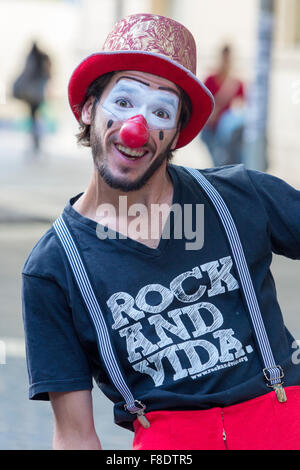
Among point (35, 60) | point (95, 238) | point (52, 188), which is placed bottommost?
point (52, 188)

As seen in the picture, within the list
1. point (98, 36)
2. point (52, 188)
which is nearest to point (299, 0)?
point (52, 188)

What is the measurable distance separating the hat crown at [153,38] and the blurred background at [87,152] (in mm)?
2509

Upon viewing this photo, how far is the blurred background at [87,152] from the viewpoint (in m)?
5.13

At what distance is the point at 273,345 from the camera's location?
223 cm

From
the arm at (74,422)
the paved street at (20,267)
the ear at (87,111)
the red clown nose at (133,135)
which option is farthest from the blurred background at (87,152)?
the red clown nose at (133,135)

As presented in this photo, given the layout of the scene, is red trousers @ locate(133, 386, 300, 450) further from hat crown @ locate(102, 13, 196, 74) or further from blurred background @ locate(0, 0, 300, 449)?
blurred background @ locate(0, 0, 300, 449)

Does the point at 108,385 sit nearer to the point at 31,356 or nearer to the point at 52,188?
the point at 31,356

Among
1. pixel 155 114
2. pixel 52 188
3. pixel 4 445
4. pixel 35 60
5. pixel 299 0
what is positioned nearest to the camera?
pixel 155 114

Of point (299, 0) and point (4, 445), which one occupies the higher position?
point (299, 0)

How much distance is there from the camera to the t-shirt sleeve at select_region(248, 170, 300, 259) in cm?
236

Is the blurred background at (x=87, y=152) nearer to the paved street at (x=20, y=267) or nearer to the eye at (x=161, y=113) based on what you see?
the paved street at (x=20, y=267)

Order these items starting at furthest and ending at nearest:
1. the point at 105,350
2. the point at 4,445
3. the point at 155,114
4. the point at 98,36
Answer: the point at 98,36
the point at 4,445
the point at 155,114
the point at 105,350

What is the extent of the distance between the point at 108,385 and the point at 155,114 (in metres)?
0.67

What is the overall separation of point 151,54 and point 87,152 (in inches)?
558
